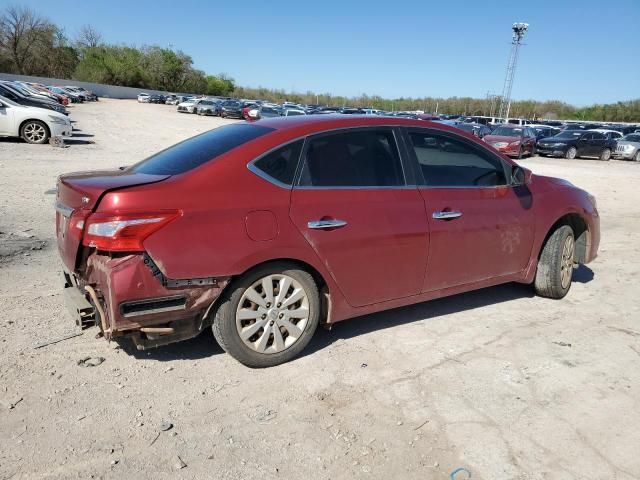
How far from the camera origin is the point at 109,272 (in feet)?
9.68

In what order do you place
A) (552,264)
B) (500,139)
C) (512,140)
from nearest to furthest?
1. (552,264)
2. (512,140)
3. (500,139)

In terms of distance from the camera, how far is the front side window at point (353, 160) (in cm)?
357

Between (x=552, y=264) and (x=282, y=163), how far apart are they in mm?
2935

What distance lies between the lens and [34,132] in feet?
52.2

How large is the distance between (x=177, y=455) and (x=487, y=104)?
4064 inches

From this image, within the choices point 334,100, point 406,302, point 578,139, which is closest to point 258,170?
point 406,302

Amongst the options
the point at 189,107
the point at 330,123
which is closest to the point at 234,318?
the point at 330,123

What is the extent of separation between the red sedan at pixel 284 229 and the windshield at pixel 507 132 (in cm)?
2210

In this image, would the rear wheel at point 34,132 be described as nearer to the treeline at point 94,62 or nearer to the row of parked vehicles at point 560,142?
the row of parked vehicles at point 560,142

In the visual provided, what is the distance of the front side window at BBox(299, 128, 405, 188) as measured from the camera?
3.57 metres

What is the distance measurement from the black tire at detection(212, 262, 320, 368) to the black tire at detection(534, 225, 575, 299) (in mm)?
2511

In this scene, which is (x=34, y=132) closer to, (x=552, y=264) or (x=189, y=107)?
(x=552, y=264)

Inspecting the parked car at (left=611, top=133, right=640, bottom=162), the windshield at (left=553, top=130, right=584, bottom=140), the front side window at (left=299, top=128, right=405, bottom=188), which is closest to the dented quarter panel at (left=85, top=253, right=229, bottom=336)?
the front side window at (left=299, top=128, right=405, bottom=188)

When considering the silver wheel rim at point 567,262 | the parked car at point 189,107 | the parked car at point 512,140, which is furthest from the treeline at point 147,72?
the silver wheel rim at point 567,262
